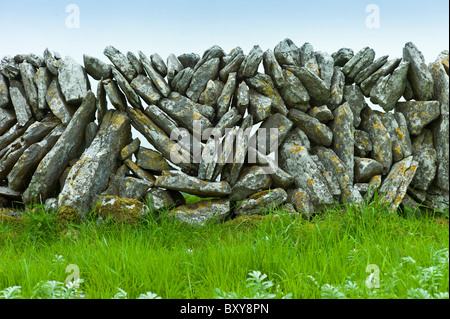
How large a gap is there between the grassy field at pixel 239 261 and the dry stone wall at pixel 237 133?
1.70 feet

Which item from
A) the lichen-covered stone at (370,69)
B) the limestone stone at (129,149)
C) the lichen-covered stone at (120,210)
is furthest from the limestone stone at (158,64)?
the lichen-covered stone at (370,69)

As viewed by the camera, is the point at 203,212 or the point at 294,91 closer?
the point at 203,212

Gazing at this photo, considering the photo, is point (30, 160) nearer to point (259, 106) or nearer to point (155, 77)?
point (155, 77)

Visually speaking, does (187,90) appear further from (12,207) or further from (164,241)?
(12,207)

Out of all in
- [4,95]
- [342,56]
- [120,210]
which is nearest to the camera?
[120,210]

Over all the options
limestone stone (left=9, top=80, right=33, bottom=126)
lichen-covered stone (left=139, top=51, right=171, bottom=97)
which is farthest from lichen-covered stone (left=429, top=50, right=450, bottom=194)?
limestone stone (left=9, top=80, right=33, bottom=126)

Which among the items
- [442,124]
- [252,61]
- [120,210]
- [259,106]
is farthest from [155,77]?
[442,124]

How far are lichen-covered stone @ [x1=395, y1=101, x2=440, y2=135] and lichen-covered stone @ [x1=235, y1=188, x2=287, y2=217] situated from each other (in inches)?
102

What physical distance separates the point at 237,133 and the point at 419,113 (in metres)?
3.10

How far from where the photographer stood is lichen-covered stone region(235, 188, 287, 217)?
4656 mm

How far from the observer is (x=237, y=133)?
480 centimetres

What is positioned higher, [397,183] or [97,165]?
[97,165]

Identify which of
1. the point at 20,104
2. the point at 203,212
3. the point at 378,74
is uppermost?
the point at 378,74

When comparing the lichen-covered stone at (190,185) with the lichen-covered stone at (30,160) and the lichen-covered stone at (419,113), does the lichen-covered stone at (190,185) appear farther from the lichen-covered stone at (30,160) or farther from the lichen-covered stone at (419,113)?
the lichen-covered stone at (419,113)
